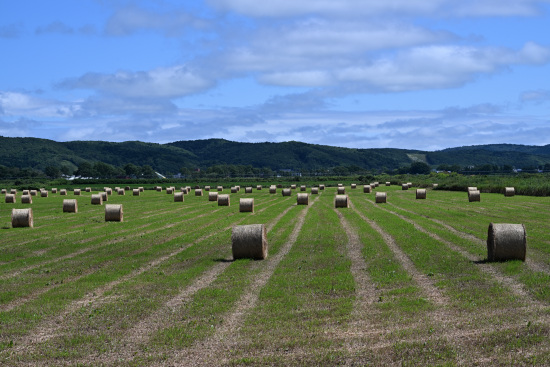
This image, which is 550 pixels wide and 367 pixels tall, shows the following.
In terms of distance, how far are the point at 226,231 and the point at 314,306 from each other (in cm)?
1848

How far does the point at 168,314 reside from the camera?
14914 millimetres

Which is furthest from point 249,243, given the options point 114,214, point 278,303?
point 114,214

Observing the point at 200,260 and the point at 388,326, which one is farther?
the point at 200,260

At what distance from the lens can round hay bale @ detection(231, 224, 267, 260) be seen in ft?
75.2

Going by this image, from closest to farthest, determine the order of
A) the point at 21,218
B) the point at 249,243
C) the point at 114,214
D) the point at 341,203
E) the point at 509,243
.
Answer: the point at 509,243 < the point at 249,243 < the point at 21,218 < the point at 114,214 < the point at 341,203

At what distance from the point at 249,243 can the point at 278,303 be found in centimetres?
741

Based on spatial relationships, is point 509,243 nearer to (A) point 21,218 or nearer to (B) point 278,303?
(B) point 278,303

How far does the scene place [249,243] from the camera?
22953 millimetres

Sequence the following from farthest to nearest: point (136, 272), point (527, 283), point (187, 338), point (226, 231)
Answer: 1. point (226, 231)
2. point (136, 272)
3. point (527, 283)
4. point (187, 338)

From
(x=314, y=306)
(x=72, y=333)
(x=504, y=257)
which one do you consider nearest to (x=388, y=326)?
(x=314, y=306)

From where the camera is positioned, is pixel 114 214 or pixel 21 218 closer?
pixel 21 218

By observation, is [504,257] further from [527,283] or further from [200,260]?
[200,260]

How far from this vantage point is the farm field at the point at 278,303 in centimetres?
1201

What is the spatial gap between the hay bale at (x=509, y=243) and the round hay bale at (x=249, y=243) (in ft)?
26.9
